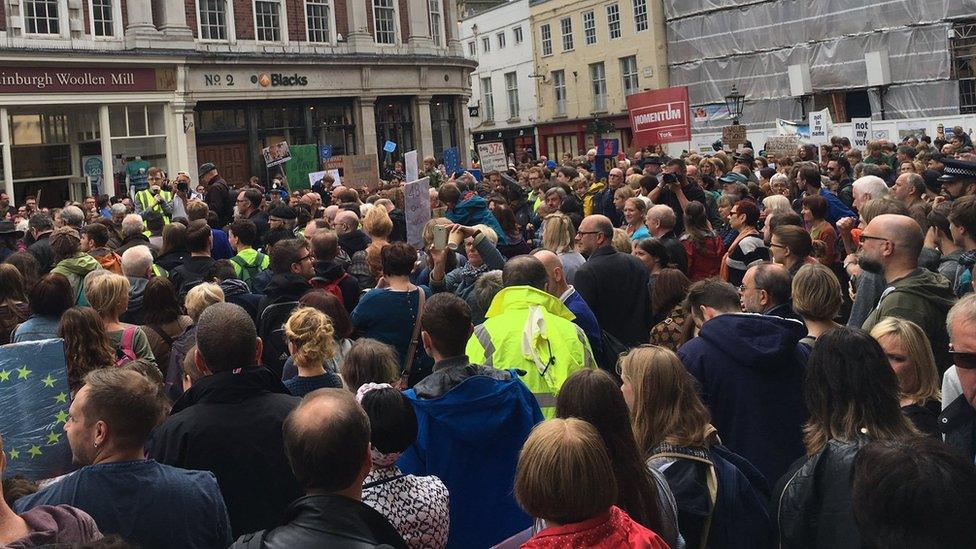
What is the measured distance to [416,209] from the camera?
9.61 m

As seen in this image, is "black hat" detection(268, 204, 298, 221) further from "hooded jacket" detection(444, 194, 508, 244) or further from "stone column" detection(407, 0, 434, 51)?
"stone column" detection(407, 0, 434, 51)

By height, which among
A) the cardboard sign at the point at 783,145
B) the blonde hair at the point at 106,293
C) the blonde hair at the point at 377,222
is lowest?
the blonde hair at the point at 106,293

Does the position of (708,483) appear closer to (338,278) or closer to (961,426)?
(961,426)

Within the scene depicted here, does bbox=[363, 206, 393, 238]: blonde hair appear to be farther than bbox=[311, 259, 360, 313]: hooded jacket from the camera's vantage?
Yes

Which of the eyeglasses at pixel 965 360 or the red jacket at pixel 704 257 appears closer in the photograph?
the eyeglasses at pixel 965 360

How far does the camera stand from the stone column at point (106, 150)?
26.3 m

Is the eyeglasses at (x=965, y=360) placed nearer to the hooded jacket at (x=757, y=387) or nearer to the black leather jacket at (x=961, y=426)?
the black leather jacket at (x=961, y=426)

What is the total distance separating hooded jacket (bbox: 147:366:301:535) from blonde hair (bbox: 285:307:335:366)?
849 mm

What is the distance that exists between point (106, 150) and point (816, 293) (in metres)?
24.7

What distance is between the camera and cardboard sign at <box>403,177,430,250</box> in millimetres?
9539

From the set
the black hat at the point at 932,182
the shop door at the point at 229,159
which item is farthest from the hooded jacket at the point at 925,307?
the shop door at the point at 229,159

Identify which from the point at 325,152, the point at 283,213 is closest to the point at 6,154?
A: the point at 325,152

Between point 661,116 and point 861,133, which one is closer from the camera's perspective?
point 661,116

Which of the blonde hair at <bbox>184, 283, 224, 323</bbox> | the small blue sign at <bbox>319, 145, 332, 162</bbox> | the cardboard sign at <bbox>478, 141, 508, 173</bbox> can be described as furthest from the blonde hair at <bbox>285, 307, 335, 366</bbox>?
the small blue sign at <bbox>319, 145, 332, 162</bbox>
